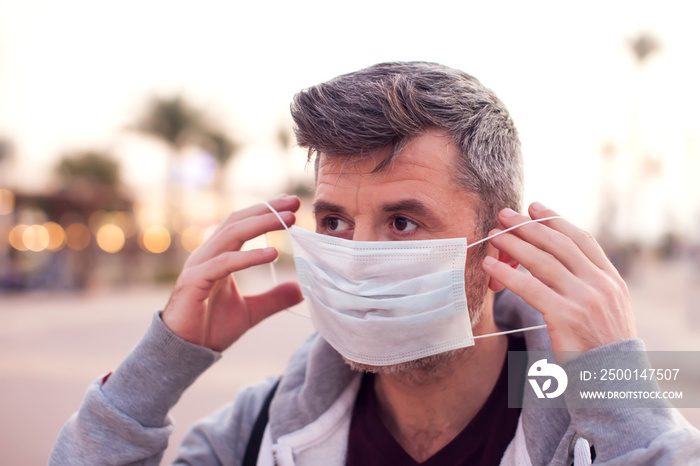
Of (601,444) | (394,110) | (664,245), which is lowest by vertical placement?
(664,245)

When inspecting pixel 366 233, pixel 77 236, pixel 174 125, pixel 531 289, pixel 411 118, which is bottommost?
pixel 77 236

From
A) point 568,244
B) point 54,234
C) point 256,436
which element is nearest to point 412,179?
point 568,244

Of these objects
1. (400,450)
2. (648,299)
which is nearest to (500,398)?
(400,450)

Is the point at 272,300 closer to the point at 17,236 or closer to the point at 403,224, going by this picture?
the point at 403,224

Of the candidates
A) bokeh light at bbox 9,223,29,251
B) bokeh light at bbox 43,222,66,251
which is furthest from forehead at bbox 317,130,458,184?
bokeh light at bbox 43,222,66,251

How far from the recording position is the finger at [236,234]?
80.2 inches

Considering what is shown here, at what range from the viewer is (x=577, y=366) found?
55.1 inches

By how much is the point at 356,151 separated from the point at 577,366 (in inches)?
38.8

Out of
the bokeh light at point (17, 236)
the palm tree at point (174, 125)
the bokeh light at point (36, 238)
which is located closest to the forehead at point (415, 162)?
the bokeh light at point (17, 236)

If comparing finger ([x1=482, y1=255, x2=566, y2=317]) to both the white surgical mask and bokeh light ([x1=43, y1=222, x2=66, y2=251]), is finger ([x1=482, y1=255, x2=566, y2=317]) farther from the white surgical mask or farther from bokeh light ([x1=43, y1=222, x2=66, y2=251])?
bokeh light ([x1=43, y1=222, x2=66, y2=251])

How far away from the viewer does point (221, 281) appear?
2211 mm

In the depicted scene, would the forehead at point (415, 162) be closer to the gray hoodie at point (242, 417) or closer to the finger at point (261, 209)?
the finger at point (261, 209)

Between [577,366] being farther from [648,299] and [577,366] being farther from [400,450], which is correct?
[648,299]

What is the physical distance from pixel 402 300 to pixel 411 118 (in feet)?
2.07
